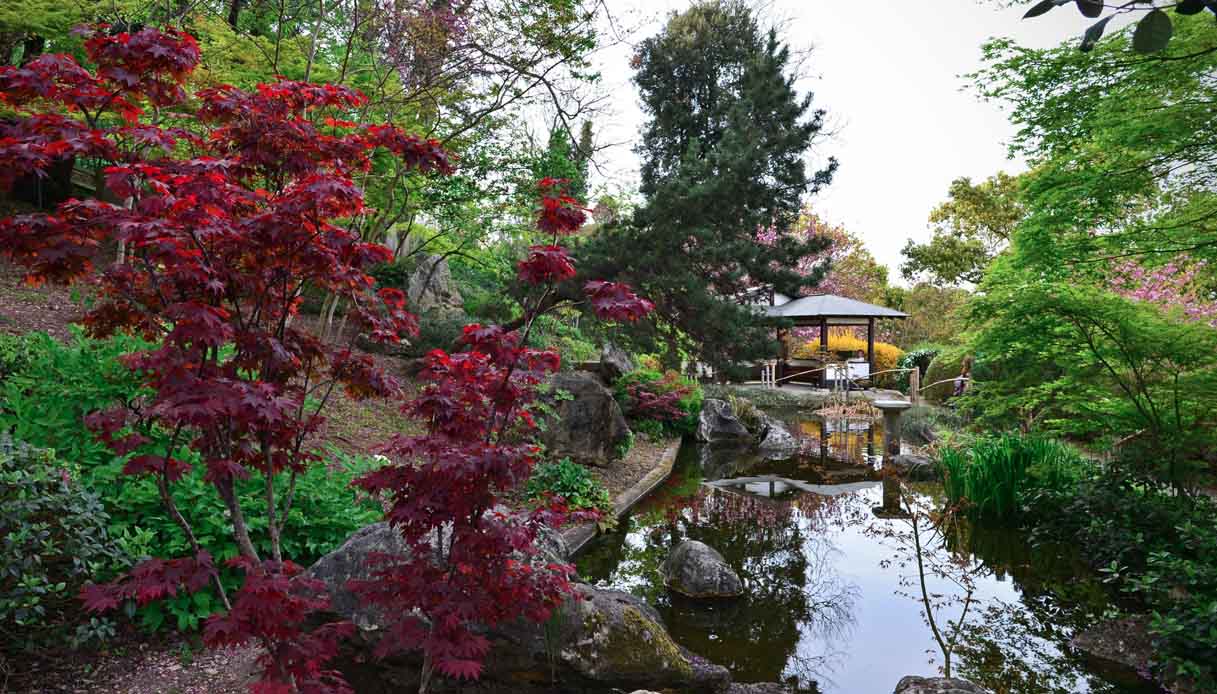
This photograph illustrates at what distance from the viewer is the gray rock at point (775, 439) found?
35.7 ft

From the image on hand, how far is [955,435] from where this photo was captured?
32.2 feet

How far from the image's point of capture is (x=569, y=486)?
6.32m

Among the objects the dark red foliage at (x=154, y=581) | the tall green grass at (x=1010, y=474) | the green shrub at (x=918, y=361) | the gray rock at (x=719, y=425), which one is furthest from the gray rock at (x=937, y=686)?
the green shrub at (x=918, y=361)

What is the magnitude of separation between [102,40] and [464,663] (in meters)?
2.44

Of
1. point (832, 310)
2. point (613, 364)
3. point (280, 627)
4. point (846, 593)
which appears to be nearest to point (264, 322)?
point (280, 627)

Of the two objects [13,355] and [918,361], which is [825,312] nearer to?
[918,361]

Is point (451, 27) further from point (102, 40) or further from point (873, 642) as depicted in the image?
point (873, 642)

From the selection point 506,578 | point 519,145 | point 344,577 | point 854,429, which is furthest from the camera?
point 854,429

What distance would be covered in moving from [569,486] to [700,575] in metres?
1.86

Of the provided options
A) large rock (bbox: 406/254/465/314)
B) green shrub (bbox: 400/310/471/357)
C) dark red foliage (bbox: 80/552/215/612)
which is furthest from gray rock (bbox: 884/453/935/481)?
dark red foliage (bbox: 80/552/215/612)

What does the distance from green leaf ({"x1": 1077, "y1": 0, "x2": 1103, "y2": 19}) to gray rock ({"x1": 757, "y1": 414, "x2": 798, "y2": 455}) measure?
10.2m

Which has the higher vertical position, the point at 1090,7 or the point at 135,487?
the point at 1090,7

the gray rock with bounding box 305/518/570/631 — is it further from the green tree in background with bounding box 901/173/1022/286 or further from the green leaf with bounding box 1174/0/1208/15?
the green tree in background with bounding box 901/173/1022/286

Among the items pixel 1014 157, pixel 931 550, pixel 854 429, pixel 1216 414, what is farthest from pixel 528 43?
pixel 854 429
